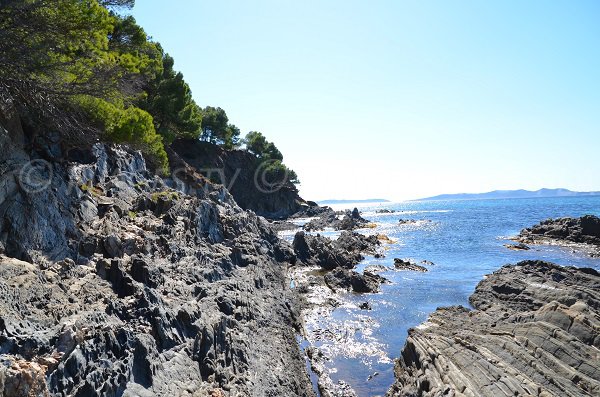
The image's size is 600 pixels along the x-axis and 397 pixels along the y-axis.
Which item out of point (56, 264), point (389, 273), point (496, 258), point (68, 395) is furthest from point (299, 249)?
point (68, 395)

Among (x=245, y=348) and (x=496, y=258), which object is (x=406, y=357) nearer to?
(x=245, y=348)

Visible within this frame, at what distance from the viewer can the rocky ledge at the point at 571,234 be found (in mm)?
55375

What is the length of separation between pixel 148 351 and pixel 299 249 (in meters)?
36.0

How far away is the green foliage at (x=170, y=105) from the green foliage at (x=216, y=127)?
3017 cm

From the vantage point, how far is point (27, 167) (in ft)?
45.5

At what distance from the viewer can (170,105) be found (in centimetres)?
4825

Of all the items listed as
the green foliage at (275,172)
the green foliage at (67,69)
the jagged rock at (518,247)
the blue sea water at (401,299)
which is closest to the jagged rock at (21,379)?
the green foliage at (67,69)

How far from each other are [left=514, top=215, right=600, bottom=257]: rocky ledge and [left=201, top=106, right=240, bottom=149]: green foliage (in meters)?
66.3

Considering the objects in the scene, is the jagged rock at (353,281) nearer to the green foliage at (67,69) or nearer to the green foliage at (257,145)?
the green foliage at (67,69)

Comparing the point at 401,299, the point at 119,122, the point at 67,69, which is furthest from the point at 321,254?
the point at 67,69

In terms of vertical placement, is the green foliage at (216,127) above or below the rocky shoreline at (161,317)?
above

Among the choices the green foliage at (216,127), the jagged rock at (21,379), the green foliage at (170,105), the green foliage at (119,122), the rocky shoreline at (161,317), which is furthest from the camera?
the green foliage at (216,127)

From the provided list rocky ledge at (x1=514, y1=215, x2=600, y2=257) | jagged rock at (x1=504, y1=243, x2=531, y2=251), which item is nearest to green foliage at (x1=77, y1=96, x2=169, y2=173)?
jagged rock at (x1=504, y1=243, x2=531, y2=251)

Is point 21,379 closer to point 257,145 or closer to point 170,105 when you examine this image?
point 170,105
